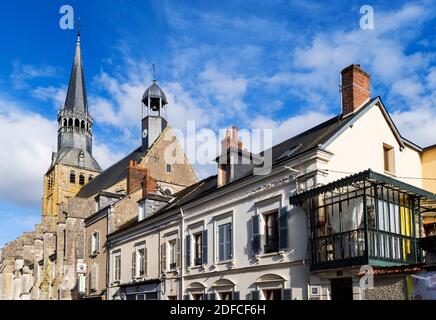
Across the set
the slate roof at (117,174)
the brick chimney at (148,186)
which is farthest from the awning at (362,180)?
the slate roof at (117,174)

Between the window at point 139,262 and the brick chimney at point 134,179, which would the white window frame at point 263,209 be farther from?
the brick chimney at point 134,179

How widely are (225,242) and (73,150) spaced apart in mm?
56069

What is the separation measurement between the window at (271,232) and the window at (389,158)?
4378mm

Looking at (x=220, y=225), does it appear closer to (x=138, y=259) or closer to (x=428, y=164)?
(x=138, y=259)

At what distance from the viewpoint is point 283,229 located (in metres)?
14.9

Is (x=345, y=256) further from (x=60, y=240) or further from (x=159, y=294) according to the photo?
(x=60, y=240)

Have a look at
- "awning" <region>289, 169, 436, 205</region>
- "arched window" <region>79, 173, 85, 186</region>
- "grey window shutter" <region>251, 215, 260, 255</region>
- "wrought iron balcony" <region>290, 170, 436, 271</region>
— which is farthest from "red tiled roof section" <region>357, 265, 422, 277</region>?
"arched window" <region>79, 173, 85, 186</region>

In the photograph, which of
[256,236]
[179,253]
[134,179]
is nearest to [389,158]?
[256,236]

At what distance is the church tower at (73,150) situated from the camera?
67875mm

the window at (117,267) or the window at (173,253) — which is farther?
the window at (117,267)

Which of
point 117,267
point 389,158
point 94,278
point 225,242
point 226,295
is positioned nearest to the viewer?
point 389,158

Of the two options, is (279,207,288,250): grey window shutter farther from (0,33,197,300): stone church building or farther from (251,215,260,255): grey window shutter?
(0,33,197,300): stone church building

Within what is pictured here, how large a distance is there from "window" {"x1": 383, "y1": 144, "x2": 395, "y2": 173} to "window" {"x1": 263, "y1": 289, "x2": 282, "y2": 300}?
5667 millimetres

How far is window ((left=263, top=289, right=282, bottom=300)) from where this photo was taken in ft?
49.3
